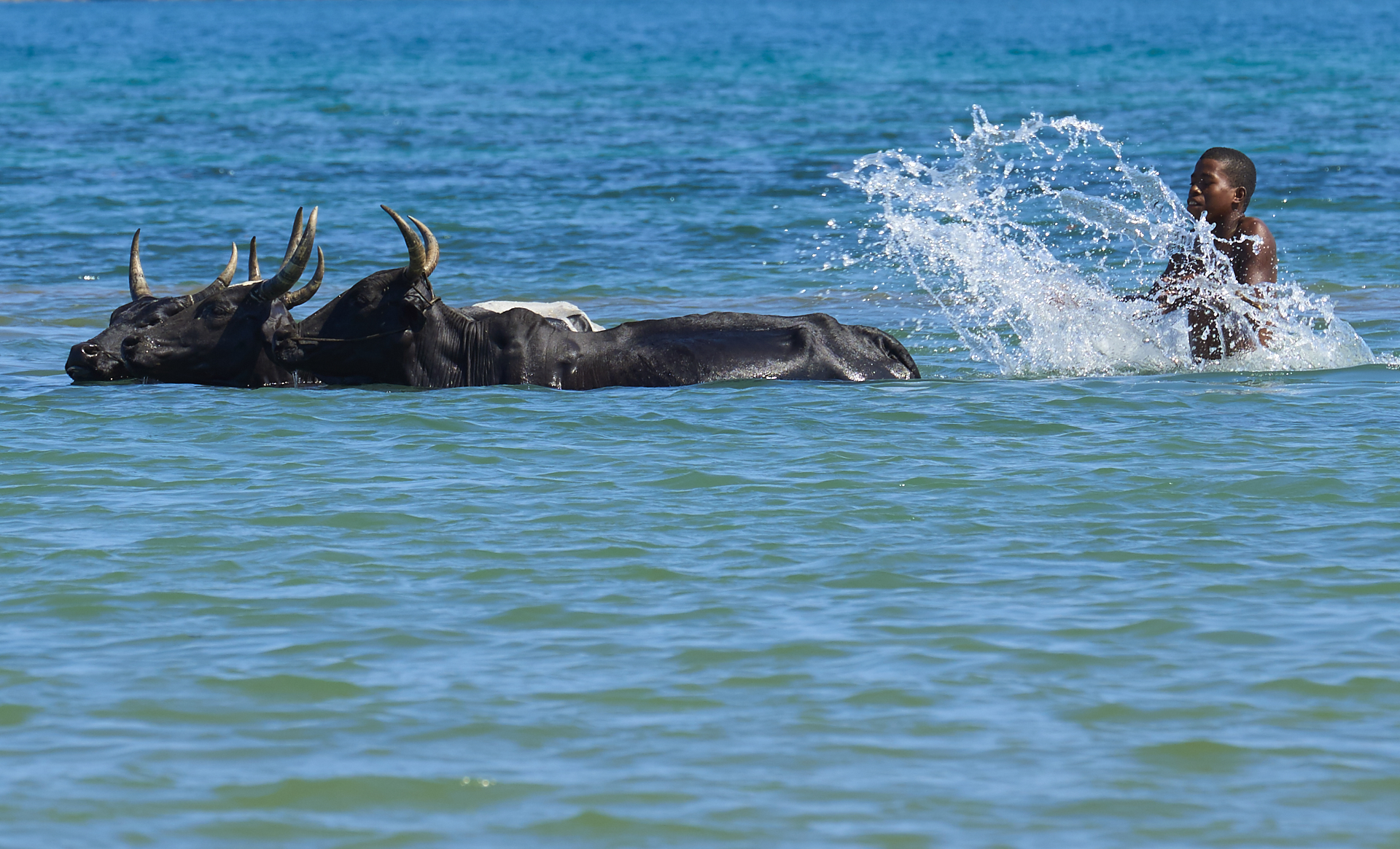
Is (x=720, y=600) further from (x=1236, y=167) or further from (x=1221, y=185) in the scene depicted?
(x=1236, y=167)

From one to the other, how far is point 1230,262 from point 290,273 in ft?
17.7

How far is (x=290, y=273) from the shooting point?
9719 mm

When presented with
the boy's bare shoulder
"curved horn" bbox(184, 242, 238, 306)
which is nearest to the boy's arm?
the boy's bare shoulder

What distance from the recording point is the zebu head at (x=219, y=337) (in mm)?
10070

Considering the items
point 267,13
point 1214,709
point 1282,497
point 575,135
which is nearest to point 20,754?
point 1214,709

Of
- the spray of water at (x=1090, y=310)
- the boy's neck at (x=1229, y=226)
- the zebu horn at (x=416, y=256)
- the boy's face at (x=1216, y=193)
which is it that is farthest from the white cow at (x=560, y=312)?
the boy's neck at (x=1229, y=226)

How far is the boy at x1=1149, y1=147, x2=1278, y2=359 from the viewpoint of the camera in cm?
1071

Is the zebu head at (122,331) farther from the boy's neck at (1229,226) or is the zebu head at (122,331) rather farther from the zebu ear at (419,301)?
the boy's neck at (1229,226)

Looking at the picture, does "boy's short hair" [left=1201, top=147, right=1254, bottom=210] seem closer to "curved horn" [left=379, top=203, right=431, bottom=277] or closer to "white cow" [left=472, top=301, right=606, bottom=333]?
"white cow" [left=472, top=301, right=606, bottom=333]

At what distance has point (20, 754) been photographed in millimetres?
4938

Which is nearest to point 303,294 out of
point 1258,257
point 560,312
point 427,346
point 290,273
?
point 290,273

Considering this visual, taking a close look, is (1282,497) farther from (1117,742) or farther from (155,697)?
(155,697)

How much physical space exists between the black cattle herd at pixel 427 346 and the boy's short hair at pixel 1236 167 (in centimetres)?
243

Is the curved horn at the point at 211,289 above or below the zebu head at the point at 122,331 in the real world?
above
